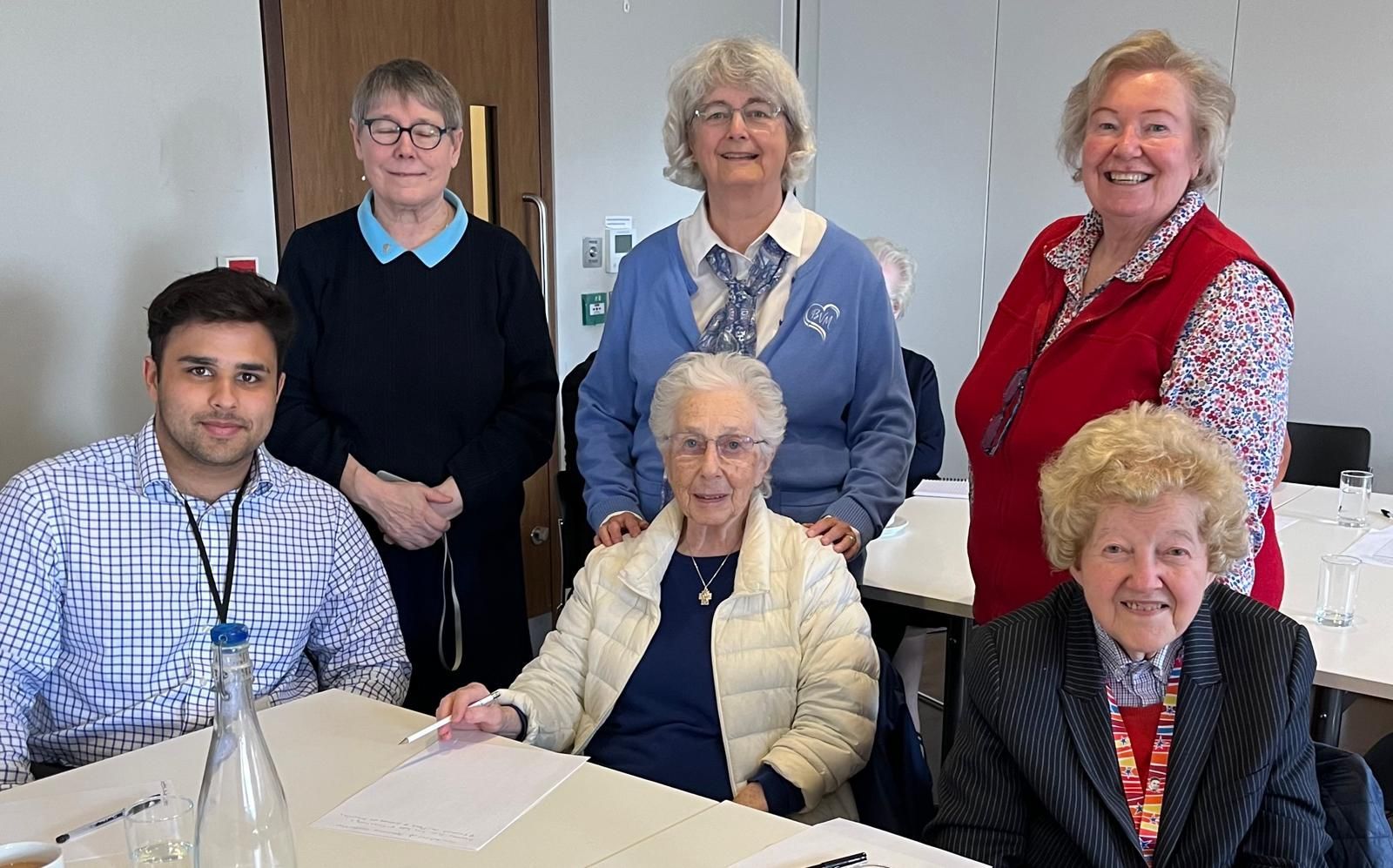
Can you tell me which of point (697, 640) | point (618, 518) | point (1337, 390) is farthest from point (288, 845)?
point (1337, 390)

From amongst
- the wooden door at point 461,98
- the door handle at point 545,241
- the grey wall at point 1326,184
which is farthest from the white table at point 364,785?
the grey wall at point 1326,184

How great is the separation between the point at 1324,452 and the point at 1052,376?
2.48m

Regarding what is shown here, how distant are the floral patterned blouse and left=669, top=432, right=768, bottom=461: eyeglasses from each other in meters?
0.69

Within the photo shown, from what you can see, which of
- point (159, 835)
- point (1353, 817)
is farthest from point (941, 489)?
point (159, 835)

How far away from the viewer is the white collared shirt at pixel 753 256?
88.8 inches

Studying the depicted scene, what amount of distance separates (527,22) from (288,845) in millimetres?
3344

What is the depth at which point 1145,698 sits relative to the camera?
1.55m

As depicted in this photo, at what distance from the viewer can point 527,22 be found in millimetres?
4023

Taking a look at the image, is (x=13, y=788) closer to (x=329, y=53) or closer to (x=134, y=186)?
(x=134, y=186)

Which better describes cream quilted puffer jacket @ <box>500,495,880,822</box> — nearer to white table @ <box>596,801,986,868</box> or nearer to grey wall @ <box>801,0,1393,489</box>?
white table @ <box>596,801,986,868</box>

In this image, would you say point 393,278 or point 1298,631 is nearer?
point 1298,631

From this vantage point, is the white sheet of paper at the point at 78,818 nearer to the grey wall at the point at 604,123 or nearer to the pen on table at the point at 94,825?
the pen on table at the point at 94,825

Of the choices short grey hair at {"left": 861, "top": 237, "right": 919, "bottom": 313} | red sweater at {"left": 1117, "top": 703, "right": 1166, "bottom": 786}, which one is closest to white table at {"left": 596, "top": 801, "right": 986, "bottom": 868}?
red sweater at {"left": 1117, "top": 703, "right": 1166, "bottom": 786}

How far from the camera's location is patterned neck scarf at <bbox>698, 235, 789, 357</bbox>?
7.39ft
